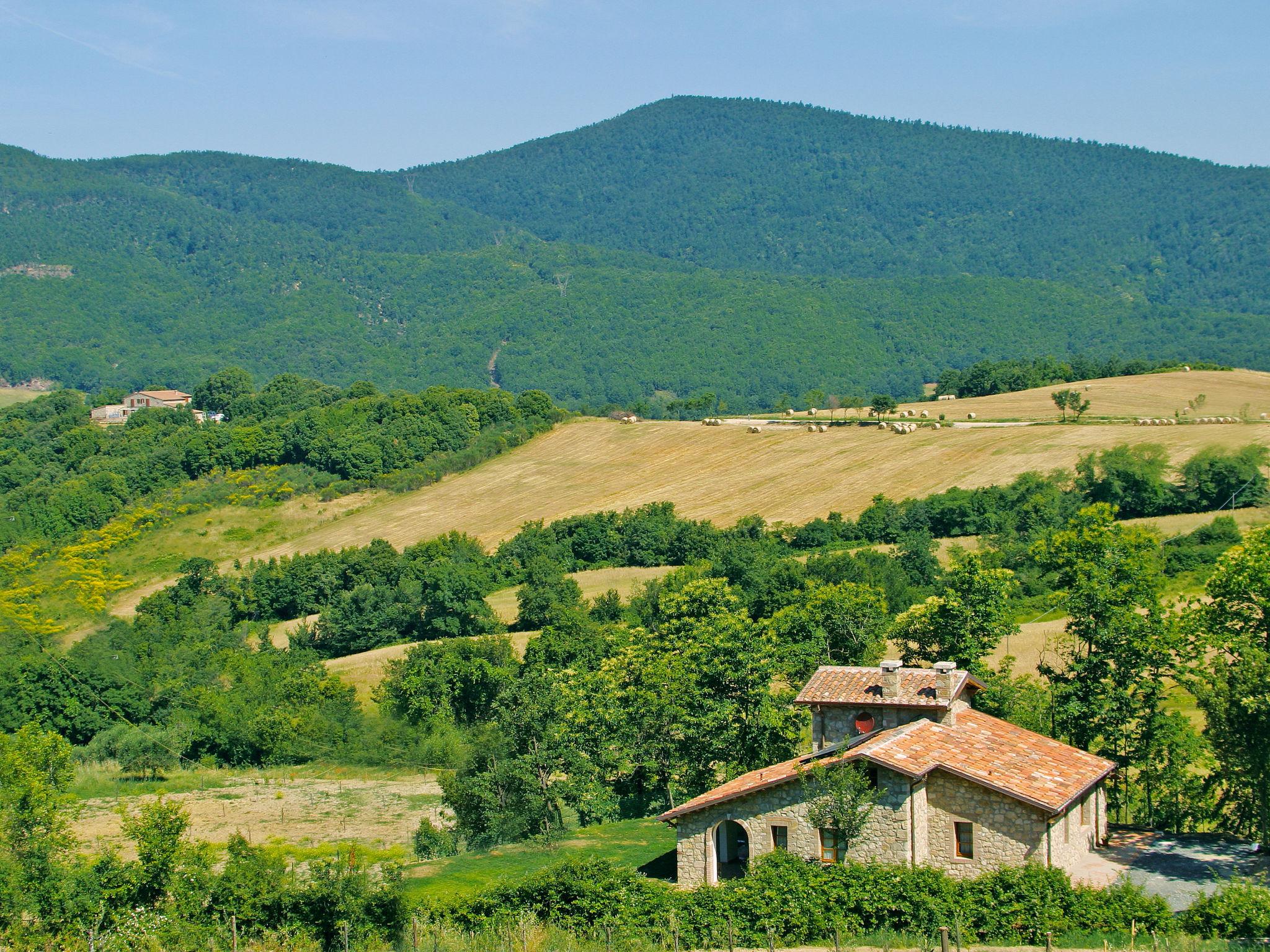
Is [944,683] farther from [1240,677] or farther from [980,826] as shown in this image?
[1240,677]

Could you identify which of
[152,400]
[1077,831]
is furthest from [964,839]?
[152,400]

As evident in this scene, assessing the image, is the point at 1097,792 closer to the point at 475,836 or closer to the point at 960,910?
the point at 960,910

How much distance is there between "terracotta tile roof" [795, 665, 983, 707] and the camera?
3172cm

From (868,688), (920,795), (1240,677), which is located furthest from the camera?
(868,688)

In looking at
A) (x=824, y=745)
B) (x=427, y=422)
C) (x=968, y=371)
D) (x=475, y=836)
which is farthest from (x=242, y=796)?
(x=968, y=371)

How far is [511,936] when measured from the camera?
85.1ft

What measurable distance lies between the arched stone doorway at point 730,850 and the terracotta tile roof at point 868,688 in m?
3.87

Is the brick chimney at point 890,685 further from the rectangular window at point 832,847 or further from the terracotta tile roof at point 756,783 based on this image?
the rectangular window at point 832,847

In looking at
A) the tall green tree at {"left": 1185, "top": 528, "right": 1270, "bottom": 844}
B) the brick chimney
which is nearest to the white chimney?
the brick chimney

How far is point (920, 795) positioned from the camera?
28.1 m

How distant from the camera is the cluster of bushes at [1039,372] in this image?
141m

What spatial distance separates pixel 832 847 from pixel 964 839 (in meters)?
2.80

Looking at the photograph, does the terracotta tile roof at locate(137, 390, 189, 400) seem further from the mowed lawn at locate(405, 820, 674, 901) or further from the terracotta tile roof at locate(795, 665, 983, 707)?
the terracotta tile roof at locate(795, 665, 983, 707)

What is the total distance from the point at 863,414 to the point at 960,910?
93719 mm
